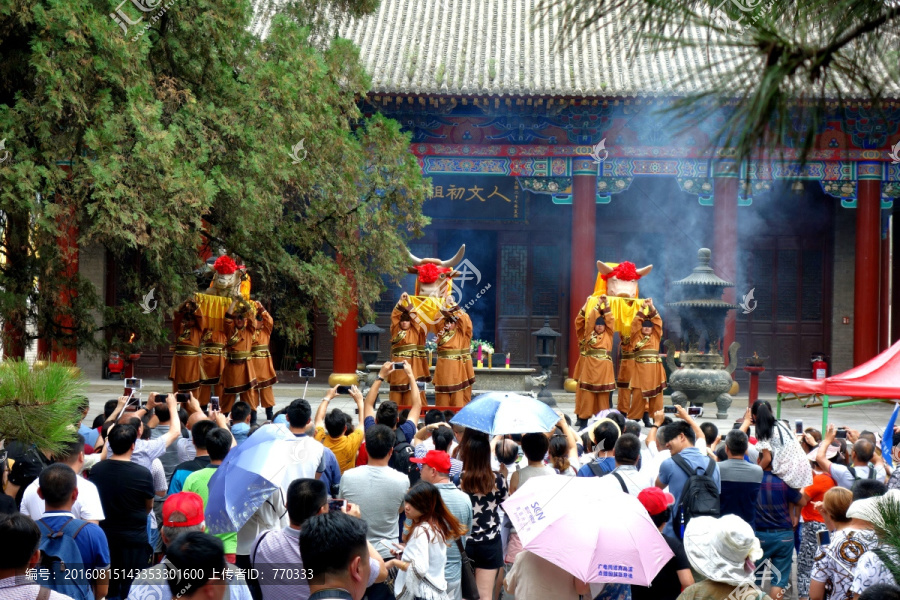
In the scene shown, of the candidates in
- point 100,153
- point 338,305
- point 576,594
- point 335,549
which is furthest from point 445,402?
point 335,549

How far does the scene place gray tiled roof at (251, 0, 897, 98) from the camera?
15062 mm

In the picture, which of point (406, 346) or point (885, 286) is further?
point (885, 286)

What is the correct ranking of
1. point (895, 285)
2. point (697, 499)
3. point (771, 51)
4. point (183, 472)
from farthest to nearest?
point (895, 285) → point (697, 499) → point (183, 472) → point (771, 51)

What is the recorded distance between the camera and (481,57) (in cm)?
1642

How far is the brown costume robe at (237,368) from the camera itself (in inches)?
434

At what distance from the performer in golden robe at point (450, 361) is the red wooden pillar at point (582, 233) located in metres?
5.09

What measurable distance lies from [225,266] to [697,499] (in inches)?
291

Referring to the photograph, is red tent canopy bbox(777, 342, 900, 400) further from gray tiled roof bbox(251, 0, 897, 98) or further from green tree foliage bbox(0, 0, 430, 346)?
gray tiled roof bbox(251, 0, 897, 98)

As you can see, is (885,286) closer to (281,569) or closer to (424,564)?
(424,564)

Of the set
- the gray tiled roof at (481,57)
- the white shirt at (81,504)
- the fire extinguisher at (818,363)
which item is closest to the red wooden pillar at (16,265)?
the white shirt at (81,504)

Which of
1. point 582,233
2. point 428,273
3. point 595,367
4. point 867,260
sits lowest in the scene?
point 595,367

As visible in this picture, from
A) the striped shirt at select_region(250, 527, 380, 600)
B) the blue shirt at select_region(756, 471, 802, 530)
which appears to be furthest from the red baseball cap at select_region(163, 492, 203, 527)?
the blue shirt at select_region(756, 471, 802, 530)

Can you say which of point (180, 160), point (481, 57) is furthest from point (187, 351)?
point (481, 57)

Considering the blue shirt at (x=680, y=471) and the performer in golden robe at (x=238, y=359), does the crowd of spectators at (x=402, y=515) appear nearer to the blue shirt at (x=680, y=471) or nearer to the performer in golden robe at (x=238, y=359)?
the blue shirt at (x=680, y=471)
